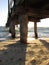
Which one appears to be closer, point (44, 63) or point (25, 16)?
point (44, 63)

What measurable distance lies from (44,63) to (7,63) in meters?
0.98

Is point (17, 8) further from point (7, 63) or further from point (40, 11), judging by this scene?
point (7, 63)

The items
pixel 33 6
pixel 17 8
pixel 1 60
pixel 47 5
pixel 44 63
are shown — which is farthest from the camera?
pixel 33 6

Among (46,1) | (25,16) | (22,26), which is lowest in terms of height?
(22,26)

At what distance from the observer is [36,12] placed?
7.69 metres

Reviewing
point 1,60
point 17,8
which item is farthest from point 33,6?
point 1,60

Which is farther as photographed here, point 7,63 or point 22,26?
point 22,26

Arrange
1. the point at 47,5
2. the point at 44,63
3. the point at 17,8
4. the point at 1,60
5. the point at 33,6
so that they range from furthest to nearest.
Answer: the point at 33,6
the point at 17,8
the point at 47,5
the point at 1,60
the point at 44,63

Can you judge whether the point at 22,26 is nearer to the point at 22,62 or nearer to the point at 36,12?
the point at 36,12

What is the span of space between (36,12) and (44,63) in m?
4.00

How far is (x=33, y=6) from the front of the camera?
24.9 ft

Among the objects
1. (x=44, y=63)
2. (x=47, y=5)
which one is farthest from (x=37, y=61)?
(x=47, y=5)

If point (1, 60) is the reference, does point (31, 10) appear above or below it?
above

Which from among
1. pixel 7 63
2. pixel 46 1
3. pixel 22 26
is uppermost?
pixel 46 1
